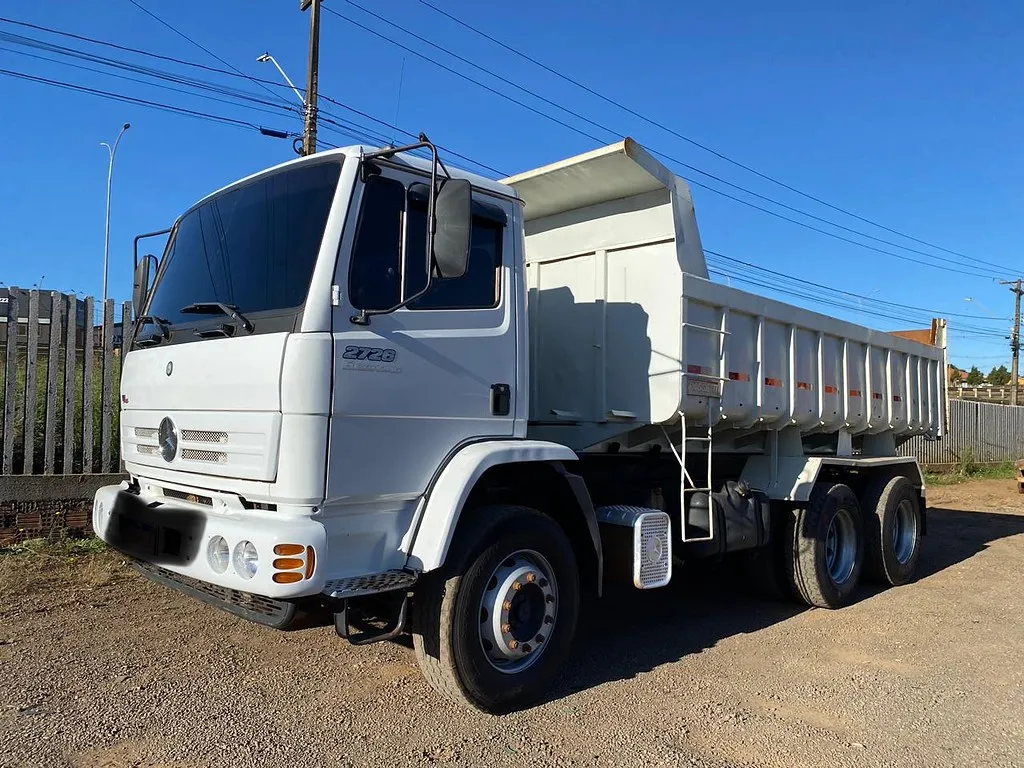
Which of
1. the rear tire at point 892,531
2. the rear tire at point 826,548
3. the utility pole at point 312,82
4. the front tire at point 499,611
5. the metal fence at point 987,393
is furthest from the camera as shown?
the metal fence at point 987,393

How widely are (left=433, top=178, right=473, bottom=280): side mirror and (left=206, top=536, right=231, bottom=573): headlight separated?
1.64 meters

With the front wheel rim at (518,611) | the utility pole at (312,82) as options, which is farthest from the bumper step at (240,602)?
the utility pole at (312,82)

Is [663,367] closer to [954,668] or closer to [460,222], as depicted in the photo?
[460,222]

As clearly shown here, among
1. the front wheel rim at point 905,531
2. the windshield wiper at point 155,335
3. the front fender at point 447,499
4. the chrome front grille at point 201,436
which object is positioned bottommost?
the front wheel rim at point 905,531

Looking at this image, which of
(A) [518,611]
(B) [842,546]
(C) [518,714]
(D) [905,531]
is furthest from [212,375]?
(D) [905,531]

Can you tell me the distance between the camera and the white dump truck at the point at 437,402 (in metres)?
3.78

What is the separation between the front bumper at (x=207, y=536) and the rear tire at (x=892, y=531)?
5.91 meters

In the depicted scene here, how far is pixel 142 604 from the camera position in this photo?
5.97m

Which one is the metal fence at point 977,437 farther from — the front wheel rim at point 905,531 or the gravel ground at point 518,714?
the gravel ground at point 518,714

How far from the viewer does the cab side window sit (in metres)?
3.98

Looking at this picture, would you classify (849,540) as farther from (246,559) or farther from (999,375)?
(999,375)

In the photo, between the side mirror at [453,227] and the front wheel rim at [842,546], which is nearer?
the side mirror at [453,227]

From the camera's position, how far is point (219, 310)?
4.12 m

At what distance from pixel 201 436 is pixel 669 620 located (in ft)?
13.1
